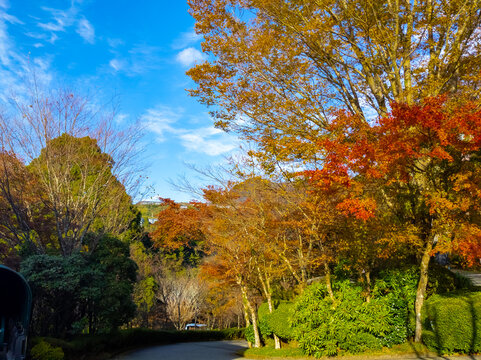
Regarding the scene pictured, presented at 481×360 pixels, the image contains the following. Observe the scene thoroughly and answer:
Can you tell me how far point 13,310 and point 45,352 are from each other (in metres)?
1.89

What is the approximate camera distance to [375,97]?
41.2 feet

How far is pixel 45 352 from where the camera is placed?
10000mm

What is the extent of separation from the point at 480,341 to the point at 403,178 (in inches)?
189

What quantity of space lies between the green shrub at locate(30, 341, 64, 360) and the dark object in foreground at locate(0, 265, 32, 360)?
4.22ft

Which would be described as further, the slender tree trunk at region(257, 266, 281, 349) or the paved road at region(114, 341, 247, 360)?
the slender tree trunk at region(257, 266, 281, 349)

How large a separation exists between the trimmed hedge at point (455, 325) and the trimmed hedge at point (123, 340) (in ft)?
36.1

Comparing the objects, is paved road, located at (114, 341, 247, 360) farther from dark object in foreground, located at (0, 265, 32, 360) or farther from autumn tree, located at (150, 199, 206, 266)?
dark object in foreground, located at (0, 265, 32, 360)

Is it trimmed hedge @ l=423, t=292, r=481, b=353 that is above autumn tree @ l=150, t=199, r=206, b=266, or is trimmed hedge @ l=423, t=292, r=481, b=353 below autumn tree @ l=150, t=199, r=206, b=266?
below

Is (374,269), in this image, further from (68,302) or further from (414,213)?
(68,302)

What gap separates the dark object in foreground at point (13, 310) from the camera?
27.8ft

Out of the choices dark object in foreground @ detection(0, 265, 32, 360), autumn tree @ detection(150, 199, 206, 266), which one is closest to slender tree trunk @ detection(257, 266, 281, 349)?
autumn tree @ detection(150, 199, 206, 266)

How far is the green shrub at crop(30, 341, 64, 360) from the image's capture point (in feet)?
32.3

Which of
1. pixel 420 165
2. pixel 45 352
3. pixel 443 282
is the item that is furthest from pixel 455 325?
pixel 45 352

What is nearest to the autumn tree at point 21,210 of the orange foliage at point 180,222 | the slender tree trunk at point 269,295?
the orange foliage at point 180,222
